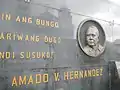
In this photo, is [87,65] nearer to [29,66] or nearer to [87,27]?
[87,27]

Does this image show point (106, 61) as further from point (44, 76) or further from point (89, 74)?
point (44, 76)

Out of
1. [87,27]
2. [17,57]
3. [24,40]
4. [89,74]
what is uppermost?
[87,27]

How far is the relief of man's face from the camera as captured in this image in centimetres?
366

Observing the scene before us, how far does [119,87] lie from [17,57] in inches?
83.2

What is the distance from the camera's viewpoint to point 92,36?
145 inches

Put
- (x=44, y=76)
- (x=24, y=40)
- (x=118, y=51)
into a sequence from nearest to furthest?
(x=24, y=40), (x=44, y=76), (x=118, y=51)

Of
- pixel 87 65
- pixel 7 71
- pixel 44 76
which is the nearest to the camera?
pixel 7 71

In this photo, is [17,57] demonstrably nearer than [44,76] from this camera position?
Yes

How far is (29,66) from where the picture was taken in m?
2.78

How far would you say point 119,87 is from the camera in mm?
4082

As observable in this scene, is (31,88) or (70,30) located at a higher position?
(70,30)

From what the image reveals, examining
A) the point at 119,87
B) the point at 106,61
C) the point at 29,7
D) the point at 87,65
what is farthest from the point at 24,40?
the point at 119,87

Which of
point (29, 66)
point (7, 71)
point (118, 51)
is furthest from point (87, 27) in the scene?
point (7, 71)

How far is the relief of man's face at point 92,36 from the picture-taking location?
3.66 m
